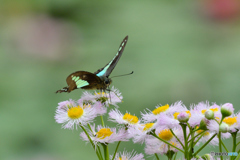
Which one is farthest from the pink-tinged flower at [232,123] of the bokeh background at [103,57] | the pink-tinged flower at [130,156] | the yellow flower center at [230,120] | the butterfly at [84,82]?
the bokeh background at [103,57]

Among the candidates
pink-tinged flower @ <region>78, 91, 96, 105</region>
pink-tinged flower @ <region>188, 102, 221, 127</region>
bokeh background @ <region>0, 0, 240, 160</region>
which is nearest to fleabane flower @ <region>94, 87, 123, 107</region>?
pink-tinged flower @ <region>78, 91, 96, 105</region>

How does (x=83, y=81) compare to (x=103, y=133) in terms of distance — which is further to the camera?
(x=83, y=81)

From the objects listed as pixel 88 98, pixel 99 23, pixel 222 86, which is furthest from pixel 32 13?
pixel 88 98

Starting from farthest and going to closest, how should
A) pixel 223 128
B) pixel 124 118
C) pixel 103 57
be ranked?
pixel 103 57
pixel 124 118
pixel 223 128

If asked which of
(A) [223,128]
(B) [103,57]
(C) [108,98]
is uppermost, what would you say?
(B) [103,57]

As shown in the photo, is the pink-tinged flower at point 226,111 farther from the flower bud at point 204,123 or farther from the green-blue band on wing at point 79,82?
the green-blue band on wing at point 79,82

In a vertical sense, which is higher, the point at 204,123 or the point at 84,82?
the point at 84,82

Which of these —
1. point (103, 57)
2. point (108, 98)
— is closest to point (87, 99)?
point (108, 98)

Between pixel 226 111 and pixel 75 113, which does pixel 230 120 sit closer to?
pixel 226 111
